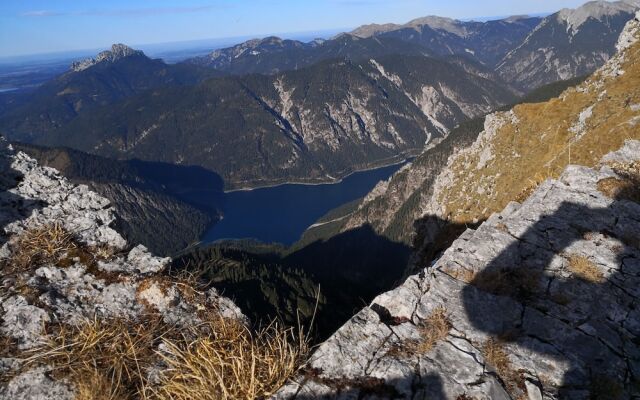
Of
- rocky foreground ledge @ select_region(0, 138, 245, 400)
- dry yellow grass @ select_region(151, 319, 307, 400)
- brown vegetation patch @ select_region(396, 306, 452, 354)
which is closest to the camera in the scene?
dry yellow grass @ select_region(151, 319, 307, 400)

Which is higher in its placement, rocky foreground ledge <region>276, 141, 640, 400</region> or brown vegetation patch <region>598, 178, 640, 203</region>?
brown vegetation patch <region>598, 178, 640, 203</region>

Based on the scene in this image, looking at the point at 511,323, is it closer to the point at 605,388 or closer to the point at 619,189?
the point at 605,388

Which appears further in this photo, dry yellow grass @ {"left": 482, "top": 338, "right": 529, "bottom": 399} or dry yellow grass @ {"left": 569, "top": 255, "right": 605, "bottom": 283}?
dry yellow grass @ {"left": 569, "top": 255, "right": 605, "bottom": 283}

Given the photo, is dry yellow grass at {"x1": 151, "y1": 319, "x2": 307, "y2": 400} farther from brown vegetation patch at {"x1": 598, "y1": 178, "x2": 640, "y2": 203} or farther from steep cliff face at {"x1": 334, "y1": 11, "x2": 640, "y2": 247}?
steep cliff face at {"x1": 334, "y1": 11, "x2": 640, "y2": 247}

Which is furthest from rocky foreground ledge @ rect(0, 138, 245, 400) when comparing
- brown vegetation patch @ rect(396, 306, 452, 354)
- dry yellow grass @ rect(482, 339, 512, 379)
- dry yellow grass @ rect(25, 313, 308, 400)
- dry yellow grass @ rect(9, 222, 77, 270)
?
dry yellow grass @ rect(482, 339, 512, 379)

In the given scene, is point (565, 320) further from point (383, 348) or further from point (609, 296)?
point (383, 348)

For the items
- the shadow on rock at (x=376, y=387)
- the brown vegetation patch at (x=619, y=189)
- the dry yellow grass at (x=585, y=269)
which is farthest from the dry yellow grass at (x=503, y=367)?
the brown vegetation patch at (x=619, y=189)

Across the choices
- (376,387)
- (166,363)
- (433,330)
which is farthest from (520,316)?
(166,363)
